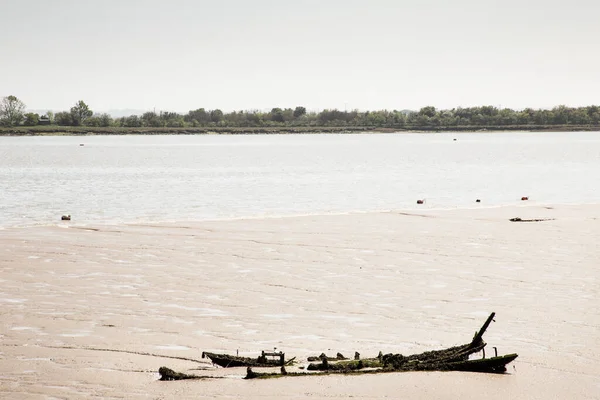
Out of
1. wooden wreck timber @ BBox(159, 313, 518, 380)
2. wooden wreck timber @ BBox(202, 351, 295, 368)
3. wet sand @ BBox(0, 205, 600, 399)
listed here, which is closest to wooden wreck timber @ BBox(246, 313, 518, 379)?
wooden wreck timber @ BBox(159, 313, 518, 380)

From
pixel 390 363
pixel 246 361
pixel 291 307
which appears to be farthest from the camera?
pixel 291 307

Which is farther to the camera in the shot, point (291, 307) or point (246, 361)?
point (291, 307)

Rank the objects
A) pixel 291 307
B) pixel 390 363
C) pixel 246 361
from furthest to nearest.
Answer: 1. pixel 291 307
2. pixel 246 361
3. pixel 390 363

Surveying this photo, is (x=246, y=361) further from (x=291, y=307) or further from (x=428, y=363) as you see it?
(x=291, y=307)

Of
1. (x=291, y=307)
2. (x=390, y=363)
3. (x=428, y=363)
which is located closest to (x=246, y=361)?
(x=390, y=363)

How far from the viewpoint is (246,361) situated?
10.3 meters

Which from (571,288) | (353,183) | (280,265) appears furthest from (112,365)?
(353,183)

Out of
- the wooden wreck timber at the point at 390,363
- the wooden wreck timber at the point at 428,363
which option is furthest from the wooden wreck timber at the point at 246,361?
the wooden wreck timber at the point at 428,363

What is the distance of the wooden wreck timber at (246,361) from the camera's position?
1020 cm

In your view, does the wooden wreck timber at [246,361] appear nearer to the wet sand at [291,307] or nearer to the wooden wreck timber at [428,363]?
the wet sand at [291,307]

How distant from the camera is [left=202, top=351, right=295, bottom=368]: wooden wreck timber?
10.2 meters

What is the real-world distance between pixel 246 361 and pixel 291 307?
4.07m

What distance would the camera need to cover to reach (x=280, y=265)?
18.9m

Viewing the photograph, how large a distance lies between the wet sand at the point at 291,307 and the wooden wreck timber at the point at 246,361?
0.51ft
